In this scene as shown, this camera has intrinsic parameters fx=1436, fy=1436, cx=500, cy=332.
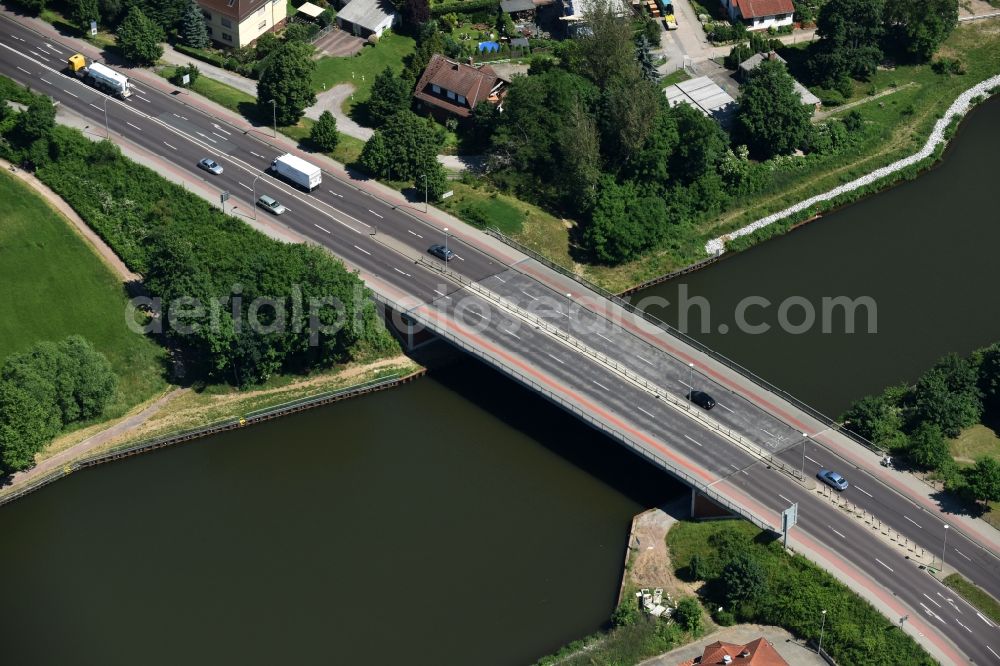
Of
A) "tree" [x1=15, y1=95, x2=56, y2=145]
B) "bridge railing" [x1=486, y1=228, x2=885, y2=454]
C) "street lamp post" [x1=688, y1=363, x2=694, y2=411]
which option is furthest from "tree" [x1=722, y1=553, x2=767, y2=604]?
"tree" [x1=15, y1=95, x2=56, y2=145]

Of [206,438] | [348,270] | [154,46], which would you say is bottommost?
[206,438]

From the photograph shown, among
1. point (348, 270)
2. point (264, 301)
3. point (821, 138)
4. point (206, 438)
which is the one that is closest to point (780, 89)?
point (821, 138)

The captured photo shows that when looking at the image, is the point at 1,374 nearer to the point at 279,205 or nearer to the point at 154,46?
the point at 279,205

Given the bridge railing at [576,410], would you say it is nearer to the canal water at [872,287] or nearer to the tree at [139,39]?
the canal water at [872,287]

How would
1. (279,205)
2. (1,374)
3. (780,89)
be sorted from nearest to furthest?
(1,374), (279,205), (780,89)

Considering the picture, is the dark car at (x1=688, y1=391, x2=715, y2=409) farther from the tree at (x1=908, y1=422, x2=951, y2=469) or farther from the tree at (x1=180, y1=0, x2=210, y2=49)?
the tree at (x1=180, y1=0, x2=210, y2=49)

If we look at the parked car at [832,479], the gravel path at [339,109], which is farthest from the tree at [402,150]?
the parked car at [832,479]

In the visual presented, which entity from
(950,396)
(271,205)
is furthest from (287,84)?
(950,396)
